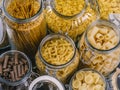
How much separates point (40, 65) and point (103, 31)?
0.55 feet

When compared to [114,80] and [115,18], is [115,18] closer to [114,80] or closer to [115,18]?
[115,18]

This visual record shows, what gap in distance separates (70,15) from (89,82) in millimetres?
164

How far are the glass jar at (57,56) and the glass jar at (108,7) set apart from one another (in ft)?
0.53

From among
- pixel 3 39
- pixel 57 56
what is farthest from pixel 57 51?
pixel 3 39

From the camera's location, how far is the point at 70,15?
0.82 metres

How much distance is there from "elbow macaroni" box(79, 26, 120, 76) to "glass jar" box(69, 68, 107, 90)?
3cm

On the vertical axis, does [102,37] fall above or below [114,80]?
above

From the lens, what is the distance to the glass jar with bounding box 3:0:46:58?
30.0 inches

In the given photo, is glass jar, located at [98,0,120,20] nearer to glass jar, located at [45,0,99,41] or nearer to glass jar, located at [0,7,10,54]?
glass jar, located at [45,0,99,41]

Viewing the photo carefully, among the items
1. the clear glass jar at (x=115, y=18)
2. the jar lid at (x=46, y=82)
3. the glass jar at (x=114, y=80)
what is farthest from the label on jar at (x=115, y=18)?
the jar lid at (x=46, y=82)

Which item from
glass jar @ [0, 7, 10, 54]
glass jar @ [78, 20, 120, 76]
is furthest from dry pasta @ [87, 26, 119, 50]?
glass jar @ [0, 7, 10, 54]

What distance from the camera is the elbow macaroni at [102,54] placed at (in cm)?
80

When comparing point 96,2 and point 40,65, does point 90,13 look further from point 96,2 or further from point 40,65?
point 40,65

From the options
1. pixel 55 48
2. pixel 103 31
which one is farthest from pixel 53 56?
pixel 103 31
